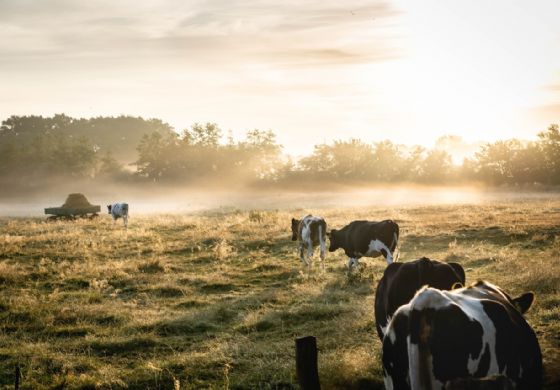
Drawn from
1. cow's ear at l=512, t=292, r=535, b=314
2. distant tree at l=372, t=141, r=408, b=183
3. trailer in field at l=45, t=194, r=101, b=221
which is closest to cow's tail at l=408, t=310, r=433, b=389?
cow's ear at l=512, t=292, r=535, b=314

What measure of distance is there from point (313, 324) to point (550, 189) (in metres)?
62.2

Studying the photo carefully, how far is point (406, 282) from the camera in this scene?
7.56 meters

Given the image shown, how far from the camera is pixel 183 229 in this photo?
94.7 ft

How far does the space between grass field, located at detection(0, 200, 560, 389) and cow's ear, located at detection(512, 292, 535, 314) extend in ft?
5.01

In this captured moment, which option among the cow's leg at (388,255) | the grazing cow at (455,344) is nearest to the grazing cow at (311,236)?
the cow's leg at (388,255)

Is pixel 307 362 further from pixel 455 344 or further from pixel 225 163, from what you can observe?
pixel 225 163

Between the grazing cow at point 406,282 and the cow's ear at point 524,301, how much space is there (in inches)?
59.6

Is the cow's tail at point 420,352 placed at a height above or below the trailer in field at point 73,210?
below

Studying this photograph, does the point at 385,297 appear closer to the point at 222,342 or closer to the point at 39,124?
the point at 222,342

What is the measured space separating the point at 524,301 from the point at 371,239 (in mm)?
9657

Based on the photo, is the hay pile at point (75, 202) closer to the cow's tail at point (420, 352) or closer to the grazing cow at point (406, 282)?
the grazing cow at point (406, 282)

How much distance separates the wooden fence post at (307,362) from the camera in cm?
543

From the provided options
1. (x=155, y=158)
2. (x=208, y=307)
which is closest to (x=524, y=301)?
(x=208, y=307)

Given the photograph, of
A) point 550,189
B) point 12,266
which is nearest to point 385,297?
point 12,266
